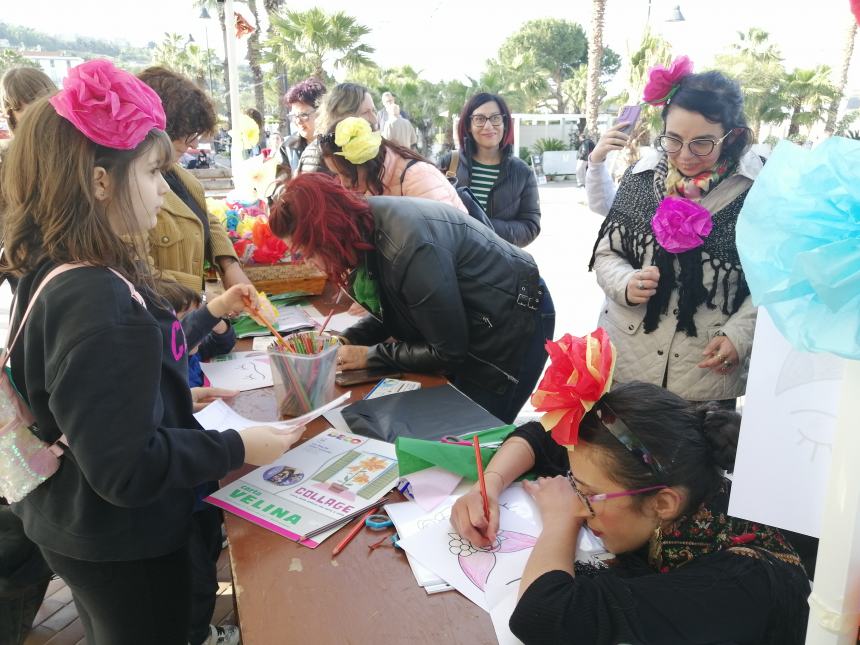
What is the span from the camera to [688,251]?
5.77 feet

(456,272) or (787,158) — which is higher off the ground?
(787,158)

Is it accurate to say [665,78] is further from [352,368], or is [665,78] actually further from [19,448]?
[19,448]

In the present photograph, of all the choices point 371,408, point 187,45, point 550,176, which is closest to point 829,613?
point 371,408

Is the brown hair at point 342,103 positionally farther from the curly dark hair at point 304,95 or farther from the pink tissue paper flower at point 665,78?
the pink tissue paper flower at point 665,78

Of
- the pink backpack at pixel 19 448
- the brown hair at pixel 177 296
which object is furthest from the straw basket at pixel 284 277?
the pink backpack at pixel 19 448

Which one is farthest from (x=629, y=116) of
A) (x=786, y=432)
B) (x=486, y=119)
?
(x=786, y=432)

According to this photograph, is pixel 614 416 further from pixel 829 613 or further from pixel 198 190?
pixel 198 190

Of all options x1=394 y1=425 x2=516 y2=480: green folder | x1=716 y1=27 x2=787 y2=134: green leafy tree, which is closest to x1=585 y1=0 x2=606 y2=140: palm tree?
x1=716 y1=27 x2=787 y2=134: green leafy tree

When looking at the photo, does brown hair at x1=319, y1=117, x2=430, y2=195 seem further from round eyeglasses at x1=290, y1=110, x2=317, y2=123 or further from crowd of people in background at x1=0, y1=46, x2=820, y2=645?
round eyeglasses at x1=290, y1=110, x2=317, y2=123

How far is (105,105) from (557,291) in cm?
527

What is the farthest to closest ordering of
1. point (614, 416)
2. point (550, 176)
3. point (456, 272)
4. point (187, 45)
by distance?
point (187, 45)
point (550, 176)
point (456, 272)
point (614, 416)

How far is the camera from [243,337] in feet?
7.13

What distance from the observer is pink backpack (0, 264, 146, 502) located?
3.19ft

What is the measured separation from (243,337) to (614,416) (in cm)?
149
